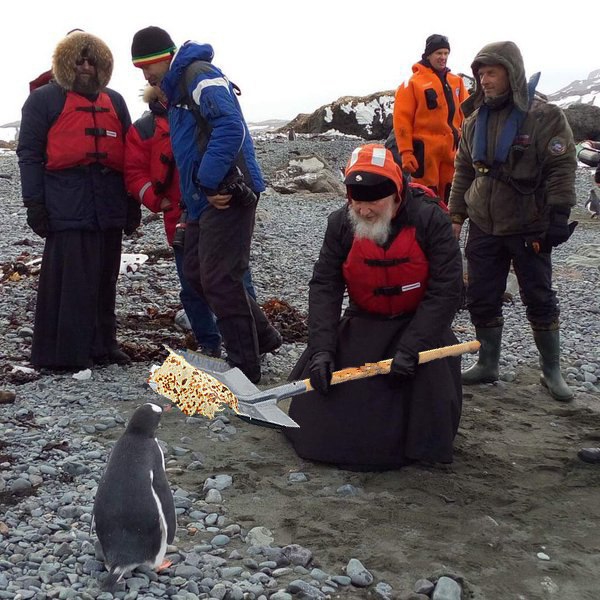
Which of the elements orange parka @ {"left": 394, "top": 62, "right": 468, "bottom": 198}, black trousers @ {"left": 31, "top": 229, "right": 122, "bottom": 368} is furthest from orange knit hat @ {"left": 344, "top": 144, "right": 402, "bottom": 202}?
orange parka @ {"left": 394, "top": 62, "right": 468, "bottom": 198}

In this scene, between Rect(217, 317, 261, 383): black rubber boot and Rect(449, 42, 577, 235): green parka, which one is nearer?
Rect(449, 42, 577, 235): green parka

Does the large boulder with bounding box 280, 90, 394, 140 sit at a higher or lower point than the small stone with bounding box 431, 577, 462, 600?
higher

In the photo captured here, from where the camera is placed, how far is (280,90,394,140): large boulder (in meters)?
22.6

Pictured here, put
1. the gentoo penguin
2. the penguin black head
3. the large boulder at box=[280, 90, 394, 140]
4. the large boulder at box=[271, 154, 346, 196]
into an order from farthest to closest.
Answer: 1. the large boulder at box=[280, 90, 394, 140]
2. the large boulder at box=[271, 154, 346, 196]
3. the penguin black head
4. the gentoo penguin

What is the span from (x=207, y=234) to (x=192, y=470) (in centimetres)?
159

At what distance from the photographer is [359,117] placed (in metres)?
22.9

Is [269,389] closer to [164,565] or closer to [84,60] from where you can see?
[164,565]

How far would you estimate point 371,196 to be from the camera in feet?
13.2

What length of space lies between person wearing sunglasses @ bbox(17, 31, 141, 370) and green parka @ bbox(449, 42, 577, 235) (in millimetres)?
2397

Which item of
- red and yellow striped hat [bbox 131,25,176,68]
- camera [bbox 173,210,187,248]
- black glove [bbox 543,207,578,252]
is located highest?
red and yellow striped hat [bbox 131,25,176,68]

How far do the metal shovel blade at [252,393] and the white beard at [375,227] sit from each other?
84cm

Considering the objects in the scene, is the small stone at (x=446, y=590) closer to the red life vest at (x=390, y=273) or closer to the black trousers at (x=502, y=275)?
the red life vest at (x=390, y=273)

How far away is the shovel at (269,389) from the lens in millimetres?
3941

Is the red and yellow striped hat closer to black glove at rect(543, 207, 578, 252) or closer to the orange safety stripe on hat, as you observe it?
the orange safety stripe on hat
